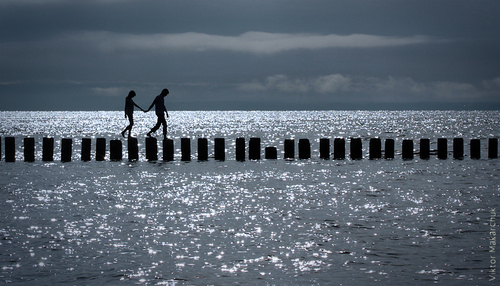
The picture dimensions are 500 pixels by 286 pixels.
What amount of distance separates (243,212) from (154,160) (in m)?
12.2

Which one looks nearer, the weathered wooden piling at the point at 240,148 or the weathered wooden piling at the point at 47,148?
the weathered wooden piling at the point at 47,148

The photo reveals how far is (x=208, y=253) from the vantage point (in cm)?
899

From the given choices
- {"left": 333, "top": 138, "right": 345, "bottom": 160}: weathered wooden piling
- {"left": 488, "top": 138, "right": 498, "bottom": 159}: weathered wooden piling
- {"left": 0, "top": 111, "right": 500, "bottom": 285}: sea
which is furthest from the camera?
{"left": 488, "top": 138, "right": 498, "bottom": 159}: weathered wooden piling

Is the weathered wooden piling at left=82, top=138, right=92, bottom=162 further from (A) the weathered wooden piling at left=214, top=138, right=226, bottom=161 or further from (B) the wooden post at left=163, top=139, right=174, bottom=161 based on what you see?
(A) the weathered wooden piling at left=214, top=138, right=226, bottom=161

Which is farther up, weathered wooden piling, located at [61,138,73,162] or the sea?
weathered wooden piling, located at [61,138,73,162]

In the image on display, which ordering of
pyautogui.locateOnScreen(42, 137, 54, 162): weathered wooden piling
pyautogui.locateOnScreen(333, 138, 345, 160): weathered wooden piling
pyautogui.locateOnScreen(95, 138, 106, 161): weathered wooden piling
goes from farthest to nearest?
1. pyautogui.locateOnScreen(333, 138, 345, 160): weathered wooden piling
2. pyautogui.locateOnScreen(42, 137, 54, 162): weathered wooden piling
3. pyautogui.locateOnScreen(95, 138, 106, 161): weathered wooden piling

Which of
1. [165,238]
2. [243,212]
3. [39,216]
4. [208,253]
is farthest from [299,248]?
[39,216]

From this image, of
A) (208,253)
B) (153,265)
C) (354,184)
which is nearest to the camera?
(153,265)

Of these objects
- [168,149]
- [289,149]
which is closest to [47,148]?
[168,149]

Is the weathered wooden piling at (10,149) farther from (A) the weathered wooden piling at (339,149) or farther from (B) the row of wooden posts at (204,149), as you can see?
(A) the weathered wooden piling at (339,149)

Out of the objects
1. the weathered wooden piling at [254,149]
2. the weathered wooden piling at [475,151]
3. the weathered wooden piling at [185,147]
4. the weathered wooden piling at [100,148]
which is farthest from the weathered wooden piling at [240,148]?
the weathered wooden piling at [475,151]

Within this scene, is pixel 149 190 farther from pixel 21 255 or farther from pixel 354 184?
pixel 21 255

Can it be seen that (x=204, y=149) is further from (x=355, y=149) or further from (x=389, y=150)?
(x=389, y=150)

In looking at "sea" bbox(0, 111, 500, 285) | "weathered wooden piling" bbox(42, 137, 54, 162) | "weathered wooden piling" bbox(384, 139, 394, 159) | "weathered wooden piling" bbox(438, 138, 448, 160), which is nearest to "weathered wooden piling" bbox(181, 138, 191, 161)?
"sea" bbox(0, 111, 500, 285)
